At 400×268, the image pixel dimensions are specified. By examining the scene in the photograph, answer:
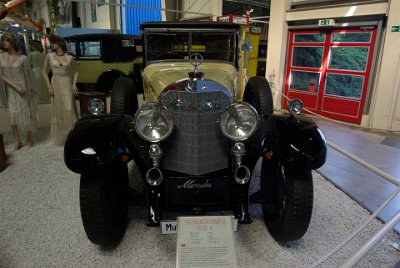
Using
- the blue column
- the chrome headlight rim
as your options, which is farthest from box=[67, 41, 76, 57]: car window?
the chrome headlight rim

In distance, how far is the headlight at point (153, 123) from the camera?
5.79ft

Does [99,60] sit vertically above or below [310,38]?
below

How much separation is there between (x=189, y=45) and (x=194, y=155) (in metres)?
1.68

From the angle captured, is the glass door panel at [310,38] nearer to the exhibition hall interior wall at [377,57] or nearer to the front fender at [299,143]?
the exhibition hall interior wall at [377,57]

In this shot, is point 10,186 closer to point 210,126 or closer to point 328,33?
point 210,126

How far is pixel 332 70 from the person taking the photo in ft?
21.9

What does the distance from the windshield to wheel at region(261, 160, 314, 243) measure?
4.90 ft

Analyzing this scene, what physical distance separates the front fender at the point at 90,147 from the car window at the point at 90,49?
231 inches

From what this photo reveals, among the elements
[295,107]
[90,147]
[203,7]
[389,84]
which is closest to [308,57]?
[389,84]

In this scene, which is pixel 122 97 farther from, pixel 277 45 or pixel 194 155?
pixel 277 45

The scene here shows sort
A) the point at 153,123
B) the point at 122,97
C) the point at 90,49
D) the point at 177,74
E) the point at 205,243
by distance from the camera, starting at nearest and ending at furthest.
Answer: the point at 205,243, the point at 153,123, the point at 177,74, the point at 122,97, the point at 90,49

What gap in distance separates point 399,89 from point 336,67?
1.50m

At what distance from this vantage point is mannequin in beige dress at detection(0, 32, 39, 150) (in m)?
3.90

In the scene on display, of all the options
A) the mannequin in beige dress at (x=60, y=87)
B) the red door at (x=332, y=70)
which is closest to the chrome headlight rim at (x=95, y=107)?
the mannequin in beige dress at (x=60, y=87)
